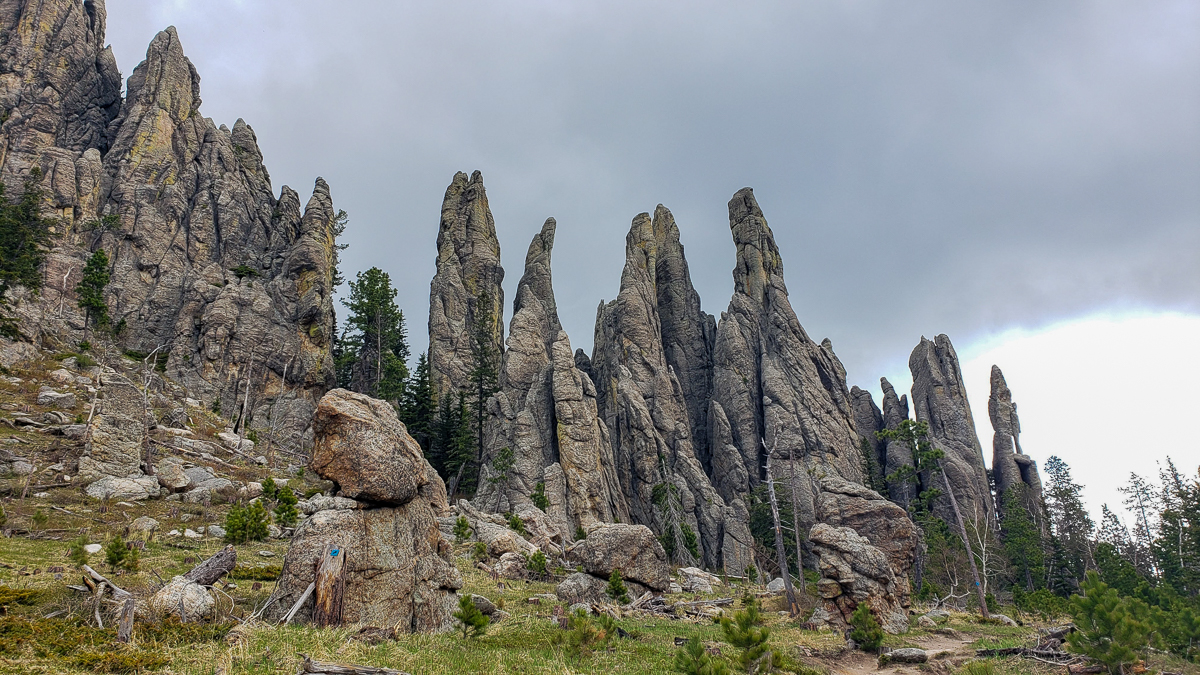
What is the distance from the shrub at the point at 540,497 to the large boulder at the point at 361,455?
3363cm

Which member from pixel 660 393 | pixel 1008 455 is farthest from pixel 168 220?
pixel 1008 455

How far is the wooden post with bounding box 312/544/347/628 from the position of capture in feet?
41.2

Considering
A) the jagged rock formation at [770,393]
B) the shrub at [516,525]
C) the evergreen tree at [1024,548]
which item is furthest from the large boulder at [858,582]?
the evergreen tree at [1024,548]

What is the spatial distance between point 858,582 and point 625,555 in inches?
359

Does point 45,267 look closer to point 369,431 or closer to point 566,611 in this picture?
point 369,431

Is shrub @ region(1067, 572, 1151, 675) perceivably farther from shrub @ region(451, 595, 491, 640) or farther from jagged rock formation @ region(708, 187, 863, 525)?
jagged rock formation @ region(708, 187, 863, 525)

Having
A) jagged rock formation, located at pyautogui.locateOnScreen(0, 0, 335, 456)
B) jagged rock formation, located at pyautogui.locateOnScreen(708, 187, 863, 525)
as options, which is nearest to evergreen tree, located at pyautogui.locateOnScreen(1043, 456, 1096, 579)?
jagged rock formation, located at pyautogui.locateOnScreen(708, 187, 863, 525)

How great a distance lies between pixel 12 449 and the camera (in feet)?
79.4

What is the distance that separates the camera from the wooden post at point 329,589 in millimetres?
12555

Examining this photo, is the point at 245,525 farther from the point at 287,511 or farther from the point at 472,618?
the point at 472,618

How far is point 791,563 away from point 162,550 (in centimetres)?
4768

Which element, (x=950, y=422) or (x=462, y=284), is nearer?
(x=950, y=422)

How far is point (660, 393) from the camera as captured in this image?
6862 centimetres

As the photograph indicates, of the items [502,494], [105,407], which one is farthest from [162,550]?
[502,494]
